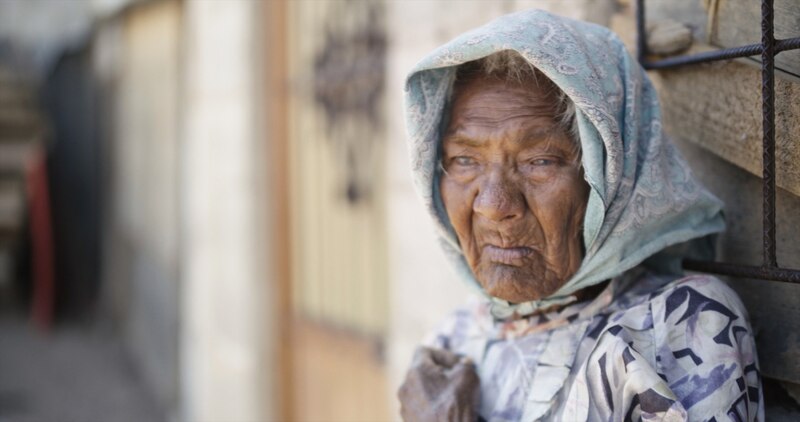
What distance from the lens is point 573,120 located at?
1.42 m

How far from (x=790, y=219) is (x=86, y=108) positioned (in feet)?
28.8

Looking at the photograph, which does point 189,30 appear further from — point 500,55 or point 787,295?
point 787,295

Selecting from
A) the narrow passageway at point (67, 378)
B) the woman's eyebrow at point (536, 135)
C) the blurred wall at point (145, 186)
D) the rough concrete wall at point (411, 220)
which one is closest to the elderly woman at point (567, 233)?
the woman's eyebrow at point (536, 135)

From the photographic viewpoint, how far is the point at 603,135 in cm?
131

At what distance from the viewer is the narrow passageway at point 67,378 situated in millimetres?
5582

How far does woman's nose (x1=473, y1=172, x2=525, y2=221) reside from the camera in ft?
4.56

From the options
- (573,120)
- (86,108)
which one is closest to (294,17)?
(573,120)

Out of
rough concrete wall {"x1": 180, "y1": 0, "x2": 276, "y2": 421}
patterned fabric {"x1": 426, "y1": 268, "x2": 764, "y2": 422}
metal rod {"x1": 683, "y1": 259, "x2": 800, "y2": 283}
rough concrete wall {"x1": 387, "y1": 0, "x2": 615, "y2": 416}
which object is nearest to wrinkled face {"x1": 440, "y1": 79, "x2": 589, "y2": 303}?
patterned fabric {"x1": 426, "y1": 268, "x2": 764, "y2": 422}

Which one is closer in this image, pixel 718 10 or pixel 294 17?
pixel 718 10

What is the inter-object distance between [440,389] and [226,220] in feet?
10.4

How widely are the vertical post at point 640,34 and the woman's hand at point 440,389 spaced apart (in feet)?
2.78

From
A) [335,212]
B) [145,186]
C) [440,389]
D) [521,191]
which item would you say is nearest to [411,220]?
[335,212]

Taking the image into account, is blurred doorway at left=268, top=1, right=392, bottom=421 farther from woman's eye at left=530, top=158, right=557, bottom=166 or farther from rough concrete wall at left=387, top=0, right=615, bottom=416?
woman's eye at left=530, top=158, right=557, bottom=166

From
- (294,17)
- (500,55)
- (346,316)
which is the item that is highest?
(294,17)
